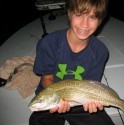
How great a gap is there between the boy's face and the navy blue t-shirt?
5.2 inches

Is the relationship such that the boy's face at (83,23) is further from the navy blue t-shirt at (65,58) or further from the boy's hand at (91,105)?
the boy's hand at (91,105)

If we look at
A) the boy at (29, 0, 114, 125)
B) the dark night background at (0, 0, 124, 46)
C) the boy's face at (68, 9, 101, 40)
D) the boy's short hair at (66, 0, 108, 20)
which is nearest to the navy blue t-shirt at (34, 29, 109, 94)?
the boy at (29, 0, 114, 125)

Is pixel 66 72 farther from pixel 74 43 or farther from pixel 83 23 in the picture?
pixel 83 23

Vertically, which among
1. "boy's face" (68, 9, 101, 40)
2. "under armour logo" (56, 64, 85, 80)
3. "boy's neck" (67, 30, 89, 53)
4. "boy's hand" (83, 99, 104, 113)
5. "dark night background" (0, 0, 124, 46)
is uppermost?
"boy's face" (68, 9, 101, 40)

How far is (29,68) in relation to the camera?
9.05ft

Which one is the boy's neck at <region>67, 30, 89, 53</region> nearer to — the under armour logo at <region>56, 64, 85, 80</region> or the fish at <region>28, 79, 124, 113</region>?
the under armour logo at <region>56, 64, 85, 80</region>

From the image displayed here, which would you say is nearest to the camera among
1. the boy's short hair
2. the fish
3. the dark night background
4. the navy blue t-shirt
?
the fish

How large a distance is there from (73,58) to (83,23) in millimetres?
348

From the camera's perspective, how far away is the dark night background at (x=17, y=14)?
30.9 feet

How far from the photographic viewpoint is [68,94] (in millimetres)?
1792

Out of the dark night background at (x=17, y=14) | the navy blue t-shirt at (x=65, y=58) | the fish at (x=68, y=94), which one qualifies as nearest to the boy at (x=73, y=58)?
the navy blue t-shirt at (x=65, y=58)

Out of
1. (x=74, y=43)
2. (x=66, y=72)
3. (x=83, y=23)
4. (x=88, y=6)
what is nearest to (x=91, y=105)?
(x=66, y=72)

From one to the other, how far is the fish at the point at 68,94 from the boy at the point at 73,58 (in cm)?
24

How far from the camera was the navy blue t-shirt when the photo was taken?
207 cm
